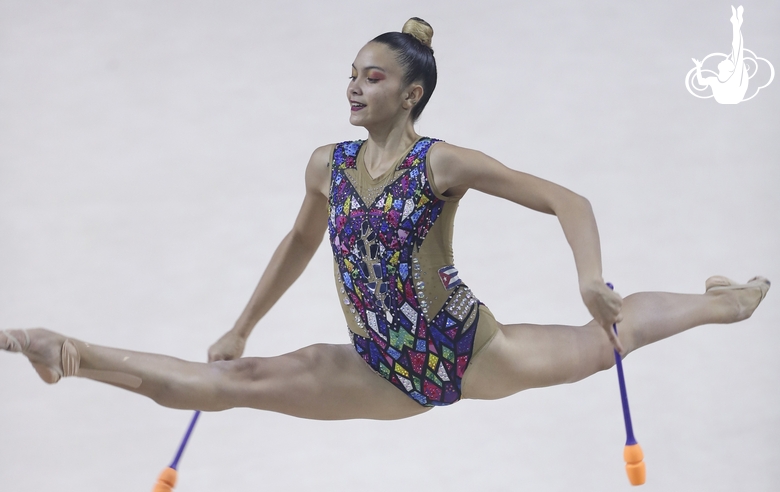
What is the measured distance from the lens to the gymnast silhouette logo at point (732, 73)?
395 centimetres

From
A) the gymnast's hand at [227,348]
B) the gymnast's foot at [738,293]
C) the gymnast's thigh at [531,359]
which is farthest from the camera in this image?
the gymnast's foot at [738,293]

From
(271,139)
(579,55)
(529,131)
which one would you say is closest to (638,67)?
(579,55)

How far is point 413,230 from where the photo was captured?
7.46ft

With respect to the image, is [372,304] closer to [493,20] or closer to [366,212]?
[366,212]

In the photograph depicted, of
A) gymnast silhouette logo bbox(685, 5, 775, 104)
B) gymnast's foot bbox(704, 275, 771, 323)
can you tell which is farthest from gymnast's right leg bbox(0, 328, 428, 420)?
gymnast silhouette logo bbox(685, 5, 775, 104)

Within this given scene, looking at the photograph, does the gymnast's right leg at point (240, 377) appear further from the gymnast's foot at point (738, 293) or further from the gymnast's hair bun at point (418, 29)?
the gymnast's foot at point (738, 293)

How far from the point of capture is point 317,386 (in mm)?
2291

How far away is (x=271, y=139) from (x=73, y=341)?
2091mm

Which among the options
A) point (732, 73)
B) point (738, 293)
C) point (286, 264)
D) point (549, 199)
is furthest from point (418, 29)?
point (732, 73)

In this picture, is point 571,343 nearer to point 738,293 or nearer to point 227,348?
point 738,293

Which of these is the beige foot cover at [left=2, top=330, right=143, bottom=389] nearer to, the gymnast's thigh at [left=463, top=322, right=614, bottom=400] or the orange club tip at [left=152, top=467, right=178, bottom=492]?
the orange club tip at [left=152, top=467, right=178, bottom=492]

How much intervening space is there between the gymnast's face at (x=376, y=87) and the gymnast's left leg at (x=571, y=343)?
588 mm

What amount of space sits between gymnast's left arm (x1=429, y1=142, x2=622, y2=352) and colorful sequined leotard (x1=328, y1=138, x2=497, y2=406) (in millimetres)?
49

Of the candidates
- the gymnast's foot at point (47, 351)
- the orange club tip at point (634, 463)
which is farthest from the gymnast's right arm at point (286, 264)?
the orange club tip at point (634, 463)
